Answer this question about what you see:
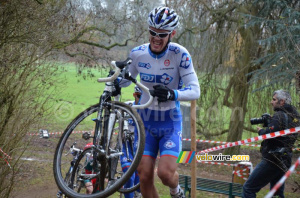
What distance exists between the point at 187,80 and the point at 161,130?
73cm

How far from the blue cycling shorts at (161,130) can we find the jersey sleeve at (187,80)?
526 mm

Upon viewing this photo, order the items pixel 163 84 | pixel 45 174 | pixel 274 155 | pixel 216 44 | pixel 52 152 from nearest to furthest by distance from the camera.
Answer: pixel 163 84 → pixel 274 155 → pixel 45 174 → pixel 216 44 → pixel 52 152

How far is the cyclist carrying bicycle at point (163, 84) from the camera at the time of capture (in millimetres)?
4668

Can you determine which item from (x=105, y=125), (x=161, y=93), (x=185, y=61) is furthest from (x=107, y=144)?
(x=185, y=61)

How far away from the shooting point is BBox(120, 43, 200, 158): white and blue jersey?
191 inches

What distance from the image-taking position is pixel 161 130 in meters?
5.05

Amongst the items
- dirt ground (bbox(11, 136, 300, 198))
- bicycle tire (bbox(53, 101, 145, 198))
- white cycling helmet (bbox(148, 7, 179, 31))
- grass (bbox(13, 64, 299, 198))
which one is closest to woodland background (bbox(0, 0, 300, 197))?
grass (bbox(13, 64, 299, 198))

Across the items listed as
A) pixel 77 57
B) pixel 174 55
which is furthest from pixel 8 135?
pixel 77 57

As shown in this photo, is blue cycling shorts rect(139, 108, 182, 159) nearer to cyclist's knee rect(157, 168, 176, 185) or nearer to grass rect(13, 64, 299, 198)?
cyclist's knee rect(157, 168, 176, 185)

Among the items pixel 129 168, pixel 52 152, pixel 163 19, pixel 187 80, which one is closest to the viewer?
pixel 129 168

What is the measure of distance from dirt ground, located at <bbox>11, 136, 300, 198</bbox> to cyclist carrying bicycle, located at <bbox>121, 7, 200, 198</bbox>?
13.1 ft

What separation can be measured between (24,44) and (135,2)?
24.5 feet

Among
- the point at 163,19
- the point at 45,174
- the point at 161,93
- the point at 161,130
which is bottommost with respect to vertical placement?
the point at 45,174

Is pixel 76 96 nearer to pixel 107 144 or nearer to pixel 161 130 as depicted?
pixel 161 130
